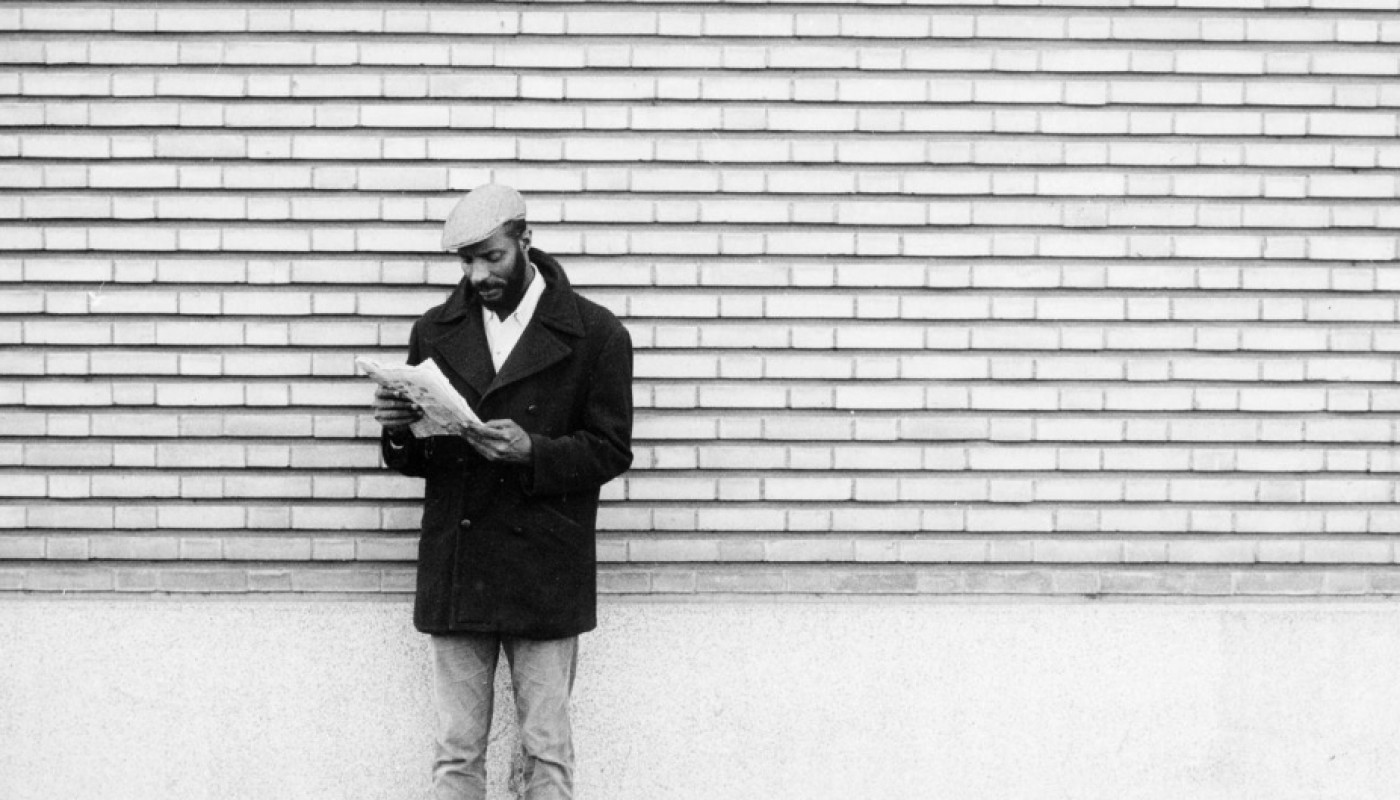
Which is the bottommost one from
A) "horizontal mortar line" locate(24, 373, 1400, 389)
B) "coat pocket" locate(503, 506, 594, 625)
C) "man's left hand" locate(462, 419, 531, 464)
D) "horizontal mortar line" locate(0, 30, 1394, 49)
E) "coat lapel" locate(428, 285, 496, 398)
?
"coat pocket" locate(503, 506, 594, 625)

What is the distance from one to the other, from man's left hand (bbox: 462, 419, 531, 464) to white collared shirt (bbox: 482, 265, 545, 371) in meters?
0.29

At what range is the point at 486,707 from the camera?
12.8 feet

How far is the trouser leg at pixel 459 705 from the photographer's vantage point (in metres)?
3.83

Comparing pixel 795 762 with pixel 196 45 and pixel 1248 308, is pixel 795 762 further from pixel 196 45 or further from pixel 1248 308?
pixel 196 45

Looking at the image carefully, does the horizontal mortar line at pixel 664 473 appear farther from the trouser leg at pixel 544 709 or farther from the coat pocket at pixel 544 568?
the trouser leg at pixel 544 709

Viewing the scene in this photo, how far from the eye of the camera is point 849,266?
4.42 metres

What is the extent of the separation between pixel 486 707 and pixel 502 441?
88 cm

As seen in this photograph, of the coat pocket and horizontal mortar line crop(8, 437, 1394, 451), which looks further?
horizontal mortar line crop(8, 437, 1394, 451)

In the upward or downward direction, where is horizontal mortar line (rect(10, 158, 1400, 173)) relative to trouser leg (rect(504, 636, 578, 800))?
upward

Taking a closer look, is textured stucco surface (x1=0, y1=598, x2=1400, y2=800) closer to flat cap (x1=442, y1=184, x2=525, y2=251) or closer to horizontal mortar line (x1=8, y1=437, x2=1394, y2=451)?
horizontal mortar line (x1=8, y1=437, x2=1394, y2=451)

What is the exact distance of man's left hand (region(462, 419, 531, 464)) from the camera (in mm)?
3580

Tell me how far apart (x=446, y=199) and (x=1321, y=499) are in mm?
3249

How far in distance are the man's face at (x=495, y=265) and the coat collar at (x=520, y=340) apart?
0.34 feet

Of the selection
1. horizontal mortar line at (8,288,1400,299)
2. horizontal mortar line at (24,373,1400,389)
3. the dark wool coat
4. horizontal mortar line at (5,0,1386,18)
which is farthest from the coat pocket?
horizontal mortar line at (5,0,1386,18)
